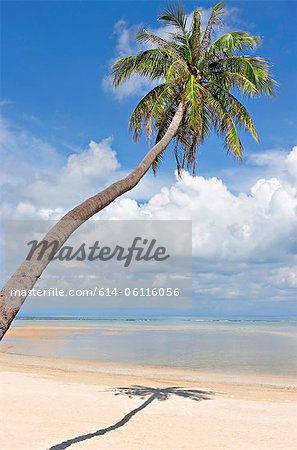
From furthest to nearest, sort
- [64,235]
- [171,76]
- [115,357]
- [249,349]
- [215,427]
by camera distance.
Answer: [249,349] < [115,357] < [171,76] < [215,427] < [64,235]

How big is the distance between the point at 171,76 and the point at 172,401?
29.8 feet

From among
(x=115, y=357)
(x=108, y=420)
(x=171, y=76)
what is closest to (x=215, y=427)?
(x=108, y=420)

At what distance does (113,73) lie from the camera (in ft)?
43.8

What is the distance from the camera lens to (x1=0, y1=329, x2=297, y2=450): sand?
8984 mm

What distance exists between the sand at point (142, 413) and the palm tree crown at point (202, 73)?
271 inches

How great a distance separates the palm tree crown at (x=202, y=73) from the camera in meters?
12.2

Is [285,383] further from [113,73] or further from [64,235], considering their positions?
[64,235]

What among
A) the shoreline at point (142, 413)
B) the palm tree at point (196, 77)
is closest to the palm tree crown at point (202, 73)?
the palm tree at point (196, 77)

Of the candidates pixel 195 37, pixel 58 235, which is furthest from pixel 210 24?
pixel 58 235

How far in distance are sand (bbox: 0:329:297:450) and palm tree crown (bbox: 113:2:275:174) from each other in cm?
688

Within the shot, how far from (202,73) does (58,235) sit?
777 cm

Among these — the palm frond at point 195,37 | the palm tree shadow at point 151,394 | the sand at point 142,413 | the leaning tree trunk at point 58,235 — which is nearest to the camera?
the leaning tree trunk at point 58,235

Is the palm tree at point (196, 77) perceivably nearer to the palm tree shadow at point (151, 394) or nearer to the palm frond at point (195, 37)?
the palm frond at point (195, 37)

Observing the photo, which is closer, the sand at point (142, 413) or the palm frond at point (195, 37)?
the sand at point (142, 413)
